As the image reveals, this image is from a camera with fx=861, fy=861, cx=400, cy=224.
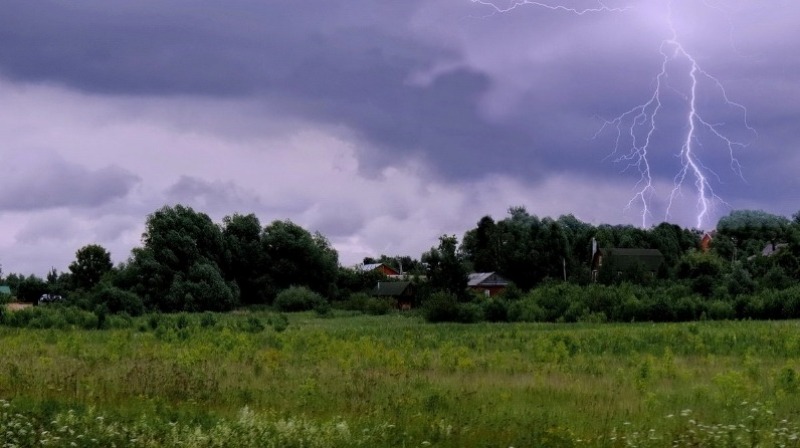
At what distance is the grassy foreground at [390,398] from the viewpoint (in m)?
12.3

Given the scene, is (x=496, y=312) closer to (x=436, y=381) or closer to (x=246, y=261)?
(x=436, y=381)

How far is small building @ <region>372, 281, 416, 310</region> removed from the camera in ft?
365

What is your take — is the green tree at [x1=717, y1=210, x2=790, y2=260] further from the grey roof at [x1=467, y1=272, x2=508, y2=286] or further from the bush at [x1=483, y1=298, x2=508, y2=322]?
the bush at [x1=483, y1=298, x2=508, y2=322]

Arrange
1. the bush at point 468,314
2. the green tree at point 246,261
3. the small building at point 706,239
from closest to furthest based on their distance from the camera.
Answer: the bush at point 468,314, the green tree at point 246,261, the small building at point 706,239

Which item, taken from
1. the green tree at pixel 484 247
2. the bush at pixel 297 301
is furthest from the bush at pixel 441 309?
the green tree at pixel 484 247

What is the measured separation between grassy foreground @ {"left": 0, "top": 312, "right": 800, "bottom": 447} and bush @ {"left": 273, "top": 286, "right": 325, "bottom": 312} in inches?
2479

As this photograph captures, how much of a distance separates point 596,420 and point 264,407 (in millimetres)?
5846

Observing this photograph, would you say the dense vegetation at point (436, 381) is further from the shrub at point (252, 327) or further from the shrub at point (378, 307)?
the shrub at point (378, 307)

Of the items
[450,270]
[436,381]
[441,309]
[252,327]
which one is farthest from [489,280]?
[436,381]

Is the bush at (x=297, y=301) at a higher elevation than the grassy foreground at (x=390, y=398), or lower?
higher

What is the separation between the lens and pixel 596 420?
14367mm

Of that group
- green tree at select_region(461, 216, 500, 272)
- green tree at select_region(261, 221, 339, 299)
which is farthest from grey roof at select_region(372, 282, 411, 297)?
green tree at select_region(461, 216, 500, 272)

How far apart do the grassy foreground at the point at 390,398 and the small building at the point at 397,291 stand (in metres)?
81.1

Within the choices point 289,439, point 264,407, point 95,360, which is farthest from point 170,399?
point 95,360
